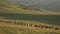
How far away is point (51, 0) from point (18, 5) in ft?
45.4

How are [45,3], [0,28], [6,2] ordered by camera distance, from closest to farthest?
[0,28], [45,3], [6,2]

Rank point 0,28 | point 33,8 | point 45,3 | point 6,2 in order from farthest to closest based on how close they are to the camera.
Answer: point 6,2, point 45,3, point 33,8, point 0,28

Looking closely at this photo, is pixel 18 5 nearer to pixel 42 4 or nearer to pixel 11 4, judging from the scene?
pixel 11 4

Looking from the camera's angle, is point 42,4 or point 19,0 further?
point 19,0

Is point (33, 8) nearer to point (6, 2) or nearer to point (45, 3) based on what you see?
point (45, 3)

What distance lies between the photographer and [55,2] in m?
71.1

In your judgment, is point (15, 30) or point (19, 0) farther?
point (19, 0)

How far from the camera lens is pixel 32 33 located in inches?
984

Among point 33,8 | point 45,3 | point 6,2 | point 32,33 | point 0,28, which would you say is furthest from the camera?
point 6,2

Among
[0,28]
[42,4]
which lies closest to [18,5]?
[42,4]

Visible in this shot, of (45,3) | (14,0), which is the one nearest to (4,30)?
(45,3)

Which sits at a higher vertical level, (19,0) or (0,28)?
(19,0)

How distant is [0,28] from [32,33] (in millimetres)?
5587

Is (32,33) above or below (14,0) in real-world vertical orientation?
below
